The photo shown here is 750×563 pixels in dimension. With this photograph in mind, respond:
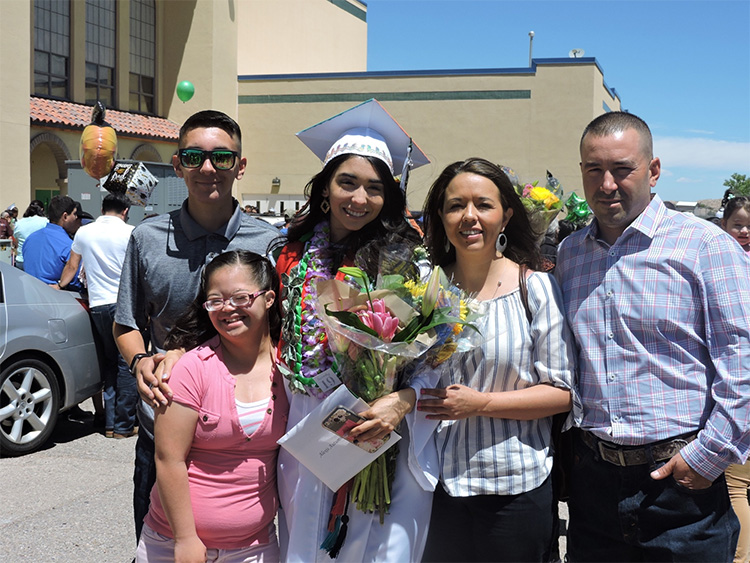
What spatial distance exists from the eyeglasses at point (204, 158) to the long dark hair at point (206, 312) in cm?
41

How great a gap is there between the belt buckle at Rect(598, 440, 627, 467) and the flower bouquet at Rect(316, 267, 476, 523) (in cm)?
64

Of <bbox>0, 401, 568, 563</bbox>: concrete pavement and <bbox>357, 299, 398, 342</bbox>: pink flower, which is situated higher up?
<bbox>357, 299, 398, 342</bbox>: pink flower

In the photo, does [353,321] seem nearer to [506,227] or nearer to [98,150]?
[506,227]

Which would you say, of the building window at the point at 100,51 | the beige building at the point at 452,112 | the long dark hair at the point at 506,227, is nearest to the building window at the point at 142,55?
the building window at the point at 100,51

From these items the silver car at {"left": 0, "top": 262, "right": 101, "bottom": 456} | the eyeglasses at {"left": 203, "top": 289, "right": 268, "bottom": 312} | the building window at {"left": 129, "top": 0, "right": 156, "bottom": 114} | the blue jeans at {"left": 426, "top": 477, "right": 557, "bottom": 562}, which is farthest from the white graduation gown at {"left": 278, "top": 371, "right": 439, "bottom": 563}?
the building window at {"left": 129, "top": 0, "right": 156, "bottom": 114}

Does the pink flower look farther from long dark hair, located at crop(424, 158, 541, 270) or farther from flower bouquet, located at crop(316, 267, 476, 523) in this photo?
long dark hair, located at crop(424, 158, 541, 270)

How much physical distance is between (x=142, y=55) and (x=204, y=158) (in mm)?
23071

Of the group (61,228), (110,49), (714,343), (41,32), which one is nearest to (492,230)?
(714,343)

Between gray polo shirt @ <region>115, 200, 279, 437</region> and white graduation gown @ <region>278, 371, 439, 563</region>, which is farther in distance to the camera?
gray polo shirt @ <region>115, 200, 279, 437</region>

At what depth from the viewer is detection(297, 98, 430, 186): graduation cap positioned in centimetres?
300

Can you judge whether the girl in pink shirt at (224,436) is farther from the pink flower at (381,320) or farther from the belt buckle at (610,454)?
the belt buckle at (610,454)

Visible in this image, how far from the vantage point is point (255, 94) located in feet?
88.4

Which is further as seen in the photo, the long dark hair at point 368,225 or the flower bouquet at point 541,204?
the flower bouquet at point 541,204

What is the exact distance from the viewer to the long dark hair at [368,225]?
2.86m
